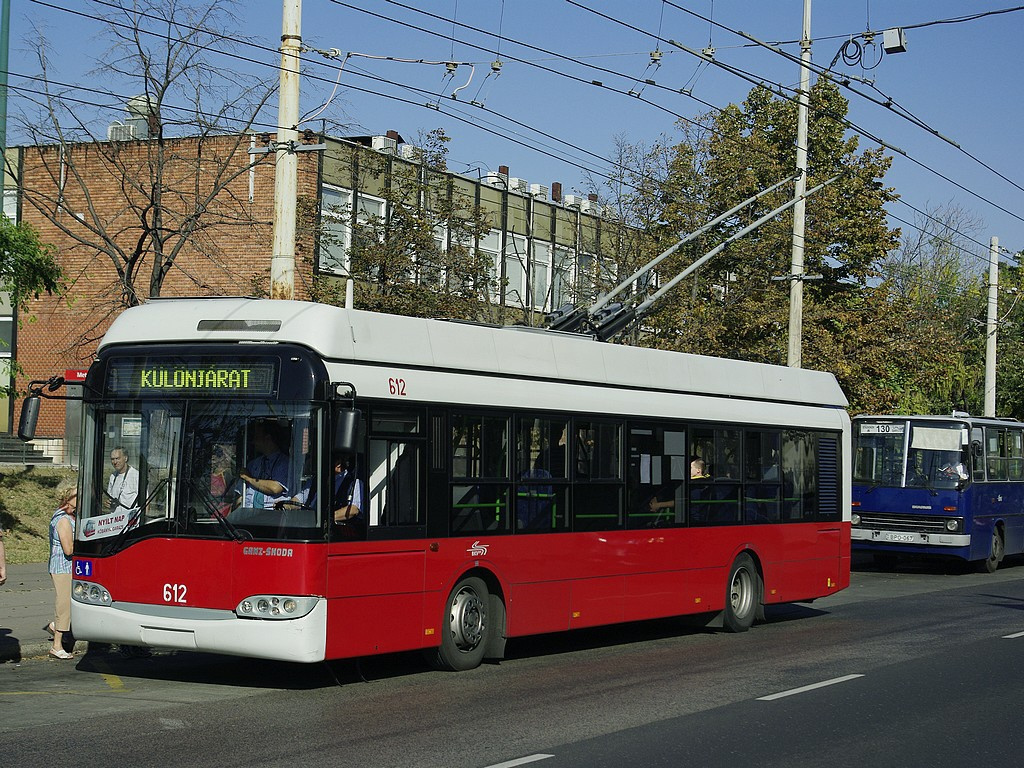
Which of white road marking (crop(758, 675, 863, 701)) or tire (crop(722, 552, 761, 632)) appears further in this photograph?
tire (crop(722, 552, 761, 632))

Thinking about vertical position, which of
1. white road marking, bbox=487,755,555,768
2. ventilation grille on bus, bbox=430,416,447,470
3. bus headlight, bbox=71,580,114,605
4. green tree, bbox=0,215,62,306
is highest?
green tree, bbox=0,215,62,306

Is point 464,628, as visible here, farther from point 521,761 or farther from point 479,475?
point 521,761

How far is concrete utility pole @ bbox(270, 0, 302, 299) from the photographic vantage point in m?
15.0

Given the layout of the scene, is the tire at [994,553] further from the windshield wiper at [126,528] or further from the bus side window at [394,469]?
the windshield wiper at [126,528]

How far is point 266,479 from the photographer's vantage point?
1051 centimetres

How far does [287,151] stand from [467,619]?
19.2 feet

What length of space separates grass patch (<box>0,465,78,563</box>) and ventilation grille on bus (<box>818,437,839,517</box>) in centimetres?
1199

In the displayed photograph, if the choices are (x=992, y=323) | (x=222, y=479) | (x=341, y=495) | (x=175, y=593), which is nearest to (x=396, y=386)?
(x=341, y=495)

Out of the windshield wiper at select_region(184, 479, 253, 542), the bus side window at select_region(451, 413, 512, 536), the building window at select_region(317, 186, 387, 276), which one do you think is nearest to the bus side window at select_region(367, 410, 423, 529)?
the bus side window at select_region(451, 413, 512, 536)

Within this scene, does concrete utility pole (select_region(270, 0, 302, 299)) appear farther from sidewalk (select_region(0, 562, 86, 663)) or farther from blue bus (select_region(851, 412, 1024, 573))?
blue bus (select_region(851, 412, 1024, 573))

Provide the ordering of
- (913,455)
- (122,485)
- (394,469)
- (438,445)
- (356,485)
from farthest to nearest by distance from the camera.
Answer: (913,455), (438,445), (394,469), (122,485), (356,485)

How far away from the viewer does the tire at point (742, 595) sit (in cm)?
1603

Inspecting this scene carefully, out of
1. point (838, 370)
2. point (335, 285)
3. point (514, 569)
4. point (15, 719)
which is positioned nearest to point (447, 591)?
point (514, 569)

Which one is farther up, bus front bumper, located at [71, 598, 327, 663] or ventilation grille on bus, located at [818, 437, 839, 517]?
ventilation grille on bus, located at [818, 437, 839, 517]
